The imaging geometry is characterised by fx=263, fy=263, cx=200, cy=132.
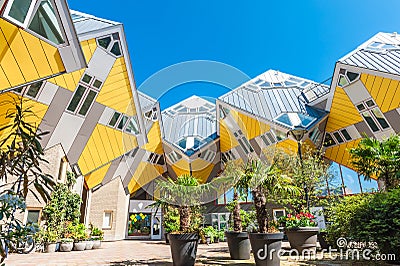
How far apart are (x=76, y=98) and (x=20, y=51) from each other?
4.29 metres

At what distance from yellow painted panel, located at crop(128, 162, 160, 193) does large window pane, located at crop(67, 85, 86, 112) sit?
984cm

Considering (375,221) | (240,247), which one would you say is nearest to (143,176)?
(240,247)

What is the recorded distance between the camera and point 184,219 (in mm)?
6746

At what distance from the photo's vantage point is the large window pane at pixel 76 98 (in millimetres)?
10844

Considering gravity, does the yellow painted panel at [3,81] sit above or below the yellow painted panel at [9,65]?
below

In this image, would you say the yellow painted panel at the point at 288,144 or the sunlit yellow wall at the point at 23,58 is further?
the yellow painted panel at the point at 288,144

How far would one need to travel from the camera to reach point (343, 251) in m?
7.66

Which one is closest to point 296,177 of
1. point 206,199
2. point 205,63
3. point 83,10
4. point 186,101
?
point 206,199

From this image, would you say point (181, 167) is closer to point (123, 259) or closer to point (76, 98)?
point (76, 98)

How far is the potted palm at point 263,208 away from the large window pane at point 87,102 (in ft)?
25.8

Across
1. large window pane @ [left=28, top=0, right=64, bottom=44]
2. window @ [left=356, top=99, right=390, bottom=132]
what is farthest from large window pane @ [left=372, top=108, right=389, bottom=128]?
large window pane @ [left=28, top=0, right=64, bottom=44]

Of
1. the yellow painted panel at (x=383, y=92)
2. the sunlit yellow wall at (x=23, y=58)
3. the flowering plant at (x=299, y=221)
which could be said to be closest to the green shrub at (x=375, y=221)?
the flowering plant at (x=299, y=221)

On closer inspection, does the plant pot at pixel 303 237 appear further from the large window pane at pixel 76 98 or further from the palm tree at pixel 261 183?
the large window pane at pixel 76 98

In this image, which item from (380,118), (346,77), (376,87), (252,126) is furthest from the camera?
(252,126)
